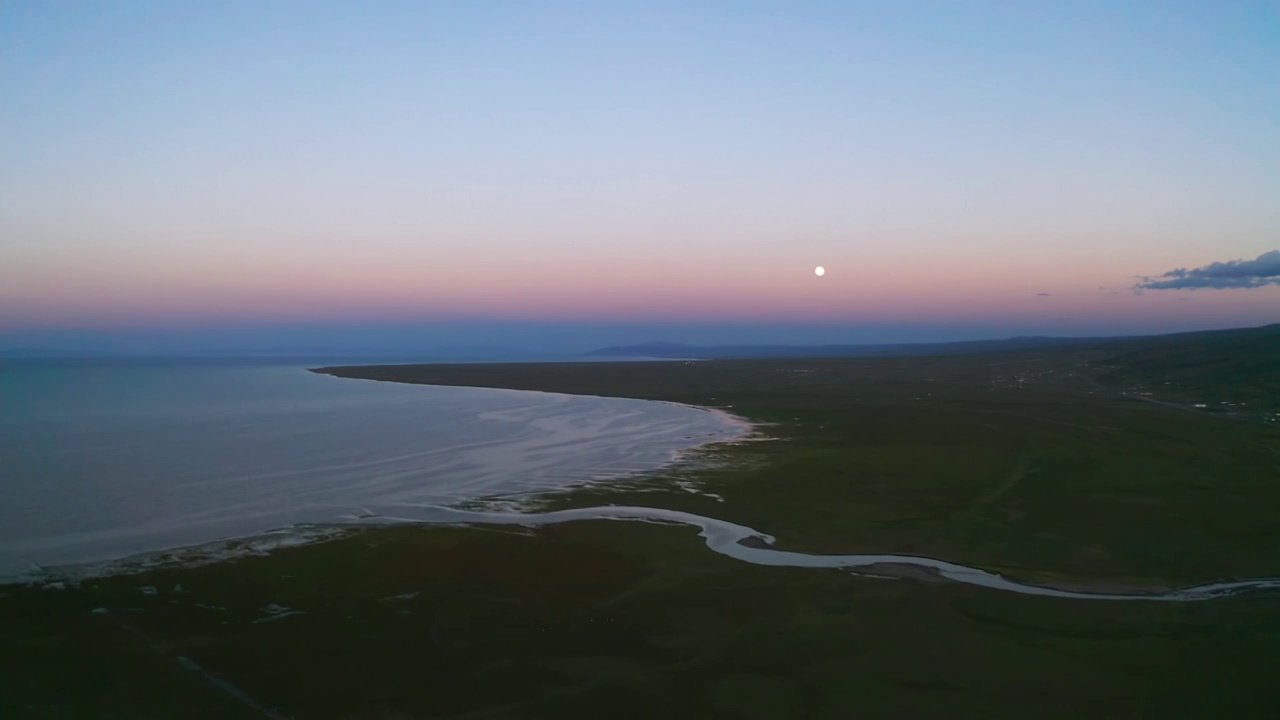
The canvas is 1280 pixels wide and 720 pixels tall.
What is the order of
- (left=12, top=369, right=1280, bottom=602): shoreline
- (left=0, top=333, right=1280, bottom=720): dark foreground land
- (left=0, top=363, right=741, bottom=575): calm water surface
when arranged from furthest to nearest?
1. (left=0, top=363, right=741, bottom=575): calm water surface
2. (left=12, top=369, right=1280, bottom=602): shoreline
3. (left=0, top=333, right=1280, bottom=720): dark foreground land

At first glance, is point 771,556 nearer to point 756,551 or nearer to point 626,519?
point 756,551

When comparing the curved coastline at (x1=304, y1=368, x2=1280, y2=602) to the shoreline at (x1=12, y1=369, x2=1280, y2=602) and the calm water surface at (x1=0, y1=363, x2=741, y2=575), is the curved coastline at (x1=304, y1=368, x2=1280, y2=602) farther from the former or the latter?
the calm water surface at (x1=0, y1=363, x2=741, y2=575)

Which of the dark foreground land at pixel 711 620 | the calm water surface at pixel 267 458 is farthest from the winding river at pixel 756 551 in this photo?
the calm water surface at pixel 267 458

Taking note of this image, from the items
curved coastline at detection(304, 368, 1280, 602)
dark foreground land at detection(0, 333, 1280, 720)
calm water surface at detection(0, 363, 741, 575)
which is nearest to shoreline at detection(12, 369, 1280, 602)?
curved coastline at detection(304, 368, 1280, 602)

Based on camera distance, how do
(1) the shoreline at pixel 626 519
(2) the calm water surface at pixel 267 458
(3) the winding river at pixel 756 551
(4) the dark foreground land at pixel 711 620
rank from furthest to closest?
(2) the calm water surface at pixel 267 458 → (1) the shoreline at pixel 626 519 → (3) the winding river at pixel 756 551 → (4) the dark foreground land at pixel 711 620

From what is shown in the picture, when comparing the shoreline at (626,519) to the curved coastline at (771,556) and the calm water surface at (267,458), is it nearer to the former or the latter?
the curved coastline at (771,556)

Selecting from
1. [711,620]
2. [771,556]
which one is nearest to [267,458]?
[771,556]

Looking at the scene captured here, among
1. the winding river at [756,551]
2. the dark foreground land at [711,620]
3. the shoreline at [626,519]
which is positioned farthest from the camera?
the shoreline at [626,519]

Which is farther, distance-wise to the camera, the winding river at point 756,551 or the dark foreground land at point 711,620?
the winding river at point 756,551

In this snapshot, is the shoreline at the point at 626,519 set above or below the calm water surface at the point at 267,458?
Answer: below

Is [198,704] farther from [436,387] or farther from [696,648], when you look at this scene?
[436,387]
